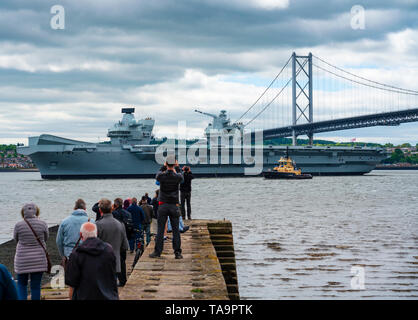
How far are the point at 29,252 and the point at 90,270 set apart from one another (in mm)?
1738

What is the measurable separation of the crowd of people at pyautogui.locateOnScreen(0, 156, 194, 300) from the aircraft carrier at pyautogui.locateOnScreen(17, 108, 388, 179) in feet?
192

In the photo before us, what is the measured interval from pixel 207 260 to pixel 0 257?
22.8 ft

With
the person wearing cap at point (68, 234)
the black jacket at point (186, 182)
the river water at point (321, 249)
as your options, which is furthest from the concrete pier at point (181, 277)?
the black jacket at point (186, 182)

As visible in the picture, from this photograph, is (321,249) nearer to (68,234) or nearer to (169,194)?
(169,194)

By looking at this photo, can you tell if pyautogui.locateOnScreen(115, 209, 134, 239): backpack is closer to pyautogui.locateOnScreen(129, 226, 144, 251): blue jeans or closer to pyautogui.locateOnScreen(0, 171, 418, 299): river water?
pyautogui.locateOnScreen(129, 226, 144, 251): blue jeans

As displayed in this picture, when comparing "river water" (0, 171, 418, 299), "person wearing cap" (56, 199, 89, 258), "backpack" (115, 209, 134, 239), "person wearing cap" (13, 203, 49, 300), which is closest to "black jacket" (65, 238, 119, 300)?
"person wearing cap" (13, 203, 49, 300)

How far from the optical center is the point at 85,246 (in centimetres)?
478

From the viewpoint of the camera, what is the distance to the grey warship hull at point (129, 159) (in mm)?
66062

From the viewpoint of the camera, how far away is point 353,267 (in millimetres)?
12805

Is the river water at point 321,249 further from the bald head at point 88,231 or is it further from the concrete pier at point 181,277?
the bald head at point 88,231

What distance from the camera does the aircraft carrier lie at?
66.6 metres
